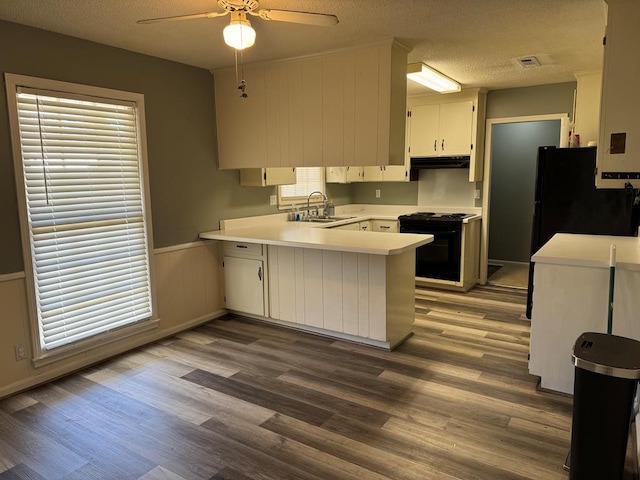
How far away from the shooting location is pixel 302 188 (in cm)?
564

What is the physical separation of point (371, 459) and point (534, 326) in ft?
4.58

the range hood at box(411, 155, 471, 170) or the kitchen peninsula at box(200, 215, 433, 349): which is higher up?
the range hood at box(411, 155, 471, 170)

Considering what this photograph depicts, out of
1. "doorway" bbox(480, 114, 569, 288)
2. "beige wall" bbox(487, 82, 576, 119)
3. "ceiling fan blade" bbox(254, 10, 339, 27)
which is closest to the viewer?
"ceiling fan blade" bbox(254, 10, 339, 27)

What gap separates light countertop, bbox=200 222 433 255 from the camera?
11.1 ft

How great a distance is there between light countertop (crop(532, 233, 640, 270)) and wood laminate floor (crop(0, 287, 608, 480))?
0.89 metres

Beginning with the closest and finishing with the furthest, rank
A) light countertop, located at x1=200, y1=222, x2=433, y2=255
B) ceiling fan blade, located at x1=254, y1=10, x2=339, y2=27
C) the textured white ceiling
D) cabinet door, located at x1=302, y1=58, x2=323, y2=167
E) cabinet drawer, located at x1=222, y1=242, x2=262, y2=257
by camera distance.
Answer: ceiling fan blade, located at x1=254, y1=10, x2=339, y2=27 → the textured white ceiling → light countertop, located at x1=200, y1=222, x2=433, y2=255 → cabinet door, located at x1=302, y1=58, x2=323, y2=167 → cabinet drawer, located at x1=222, y1=242, x2=262, y2=257

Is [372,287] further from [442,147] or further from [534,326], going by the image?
[442,147]

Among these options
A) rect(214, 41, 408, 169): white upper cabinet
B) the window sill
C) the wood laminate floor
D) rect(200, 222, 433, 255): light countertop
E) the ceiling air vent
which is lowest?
the wood laminate floor

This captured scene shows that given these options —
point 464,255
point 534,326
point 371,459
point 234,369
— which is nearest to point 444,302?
point 464,255

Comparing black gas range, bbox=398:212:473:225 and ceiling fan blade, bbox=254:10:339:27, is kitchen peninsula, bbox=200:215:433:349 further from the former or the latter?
→ ceiling fan blade, bbox=254:10:339:27

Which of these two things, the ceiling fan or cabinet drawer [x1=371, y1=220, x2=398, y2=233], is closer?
the ceiling fan

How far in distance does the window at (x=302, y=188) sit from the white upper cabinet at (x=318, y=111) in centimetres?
106

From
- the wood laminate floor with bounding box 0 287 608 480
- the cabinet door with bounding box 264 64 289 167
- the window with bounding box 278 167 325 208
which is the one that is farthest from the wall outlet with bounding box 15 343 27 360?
the window with bounding box 278 167 325 208

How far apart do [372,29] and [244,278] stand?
8.14ft
